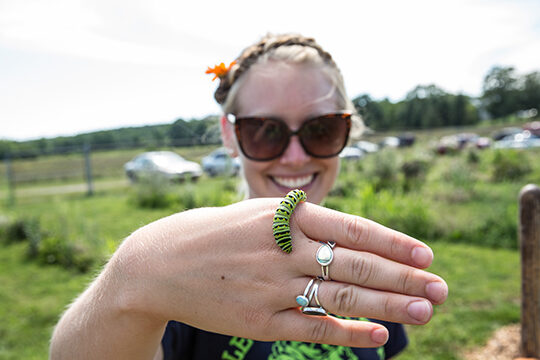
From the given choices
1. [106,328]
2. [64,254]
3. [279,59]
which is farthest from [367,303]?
[64,254]

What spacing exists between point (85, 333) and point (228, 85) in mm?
1329

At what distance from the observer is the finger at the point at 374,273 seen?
832mm

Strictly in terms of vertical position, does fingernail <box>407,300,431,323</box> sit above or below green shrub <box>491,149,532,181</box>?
above

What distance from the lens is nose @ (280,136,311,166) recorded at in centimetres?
182

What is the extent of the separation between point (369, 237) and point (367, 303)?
0.48 ft

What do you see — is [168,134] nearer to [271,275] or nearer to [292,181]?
[292,181]

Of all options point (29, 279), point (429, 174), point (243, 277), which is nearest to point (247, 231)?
point (243, 277)

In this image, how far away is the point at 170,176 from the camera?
1300 centimetres

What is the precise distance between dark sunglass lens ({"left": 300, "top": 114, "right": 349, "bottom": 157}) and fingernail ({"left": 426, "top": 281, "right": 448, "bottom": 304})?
108 centimetres

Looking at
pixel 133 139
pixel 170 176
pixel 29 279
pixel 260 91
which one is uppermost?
pixel 260 91

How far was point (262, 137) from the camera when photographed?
5.90ft

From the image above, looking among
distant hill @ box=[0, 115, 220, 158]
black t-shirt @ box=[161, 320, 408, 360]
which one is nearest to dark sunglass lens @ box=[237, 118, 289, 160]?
distant hill @ box=[0, 115, 220, 158]

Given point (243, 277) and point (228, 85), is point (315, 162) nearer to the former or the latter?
point (228, 85)

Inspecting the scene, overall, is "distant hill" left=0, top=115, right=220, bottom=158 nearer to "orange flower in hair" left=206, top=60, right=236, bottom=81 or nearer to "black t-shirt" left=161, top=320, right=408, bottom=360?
"orange flower in hair" left=206, top=60, right=236, bottom=81
